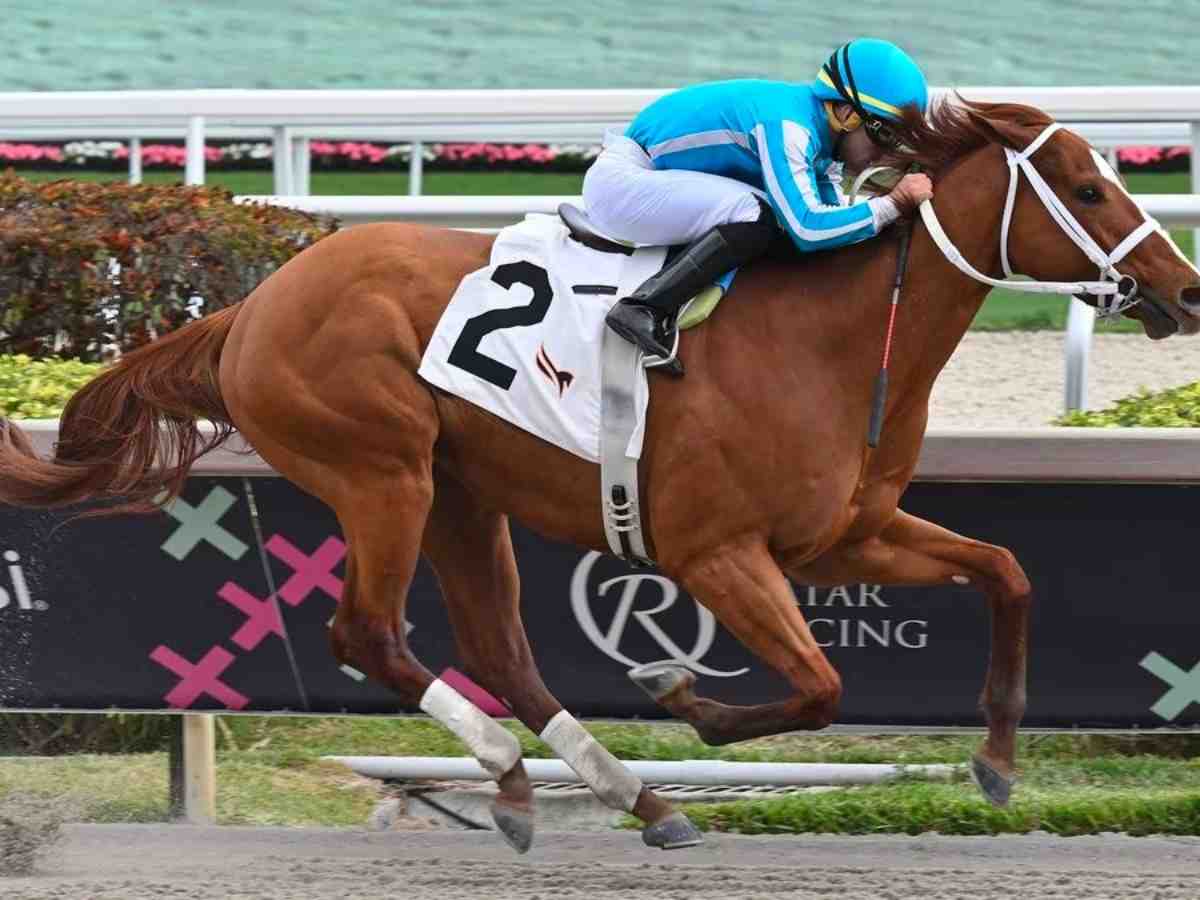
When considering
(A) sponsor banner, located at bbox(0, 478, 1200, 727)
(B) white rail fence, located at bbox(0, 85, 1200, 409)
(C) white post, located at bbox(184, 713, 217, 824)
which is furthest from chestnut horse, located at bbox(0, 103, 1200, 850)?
(B) white rail fence, located at bbox(0, 85, 1200, 409)

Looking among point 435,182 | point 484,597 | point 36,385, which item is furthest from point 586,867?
point 435,182

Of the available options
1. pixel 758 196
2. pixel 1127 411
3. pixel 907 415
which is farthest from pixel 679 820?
pixel 1127 411

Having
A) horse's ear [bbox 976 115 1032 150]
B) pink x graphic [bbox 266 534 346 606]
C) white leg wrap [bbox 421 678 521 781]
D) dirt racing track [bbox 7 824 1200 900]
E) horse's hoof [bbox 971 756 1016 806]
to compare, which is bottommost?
dirt racing track [bbox 7 824 1200 900]

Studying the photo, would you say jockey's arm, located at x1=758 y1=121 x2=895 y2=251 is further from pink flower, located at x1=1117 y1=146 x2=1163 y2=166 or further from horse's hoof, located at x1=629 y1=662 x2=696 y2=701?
pink flower, located at x1=1117 y1=146 x2=1163 y2=166

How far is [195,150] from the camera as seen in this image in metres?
Answer: 6.97

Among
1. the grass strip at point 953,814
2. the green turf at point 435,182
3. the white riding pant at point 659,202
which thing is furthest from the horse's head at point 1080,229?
the green turf at point 435,182

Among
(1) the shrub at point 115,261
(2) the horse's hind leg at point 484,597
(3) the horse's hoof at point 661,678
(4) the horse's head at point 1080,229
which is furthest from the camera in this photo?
(1) the shrub at point 115,261

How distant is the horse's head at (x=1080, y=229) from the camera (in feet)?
13.5

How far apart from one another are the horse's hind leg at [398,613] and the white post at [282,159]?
2.88 metres

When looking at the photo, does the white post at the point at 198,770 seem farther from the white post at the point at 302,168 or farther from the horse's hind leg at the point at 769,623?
the white post at the point at 302,168

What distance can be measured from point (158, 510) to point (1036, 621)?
203 cm

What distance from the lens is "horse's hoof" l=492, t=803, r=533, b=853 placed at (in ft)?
14.6

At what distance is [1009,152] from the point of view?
13.9ft

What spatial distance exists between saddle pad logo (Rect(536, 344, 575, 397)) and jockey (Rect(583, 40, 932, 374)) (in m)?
0.16
